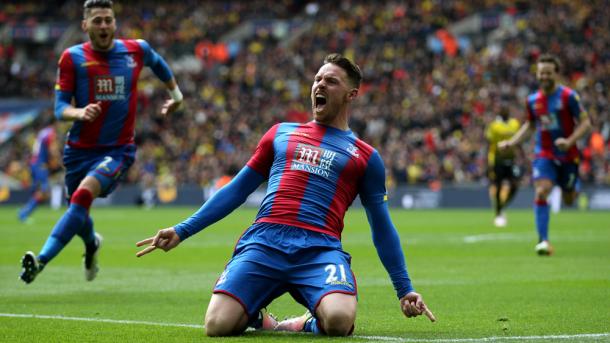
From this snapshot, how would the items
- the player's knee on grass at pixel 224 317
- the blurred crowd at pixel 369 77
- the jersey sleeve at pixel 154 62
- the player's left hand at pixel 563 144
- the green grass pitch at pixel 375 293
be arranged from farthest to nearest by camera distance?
the blurred crowd at pixel 369 77 → the player's left hand at pixel 563 144 → the jersey sleeve at pixel 154 62 → the green grass pitch at pixel 375 293 → the player's knee on grass at pixel 224 317

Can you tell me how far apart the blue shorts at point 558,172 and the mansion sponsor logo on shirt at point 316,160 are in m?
8.08

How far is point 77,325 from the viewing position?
7.35 m

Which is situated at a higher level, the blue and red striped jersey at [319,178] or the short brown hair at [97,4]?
the short brown hair at [97,4]

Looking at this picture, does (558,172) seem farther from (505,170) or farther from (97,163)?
(505,170)

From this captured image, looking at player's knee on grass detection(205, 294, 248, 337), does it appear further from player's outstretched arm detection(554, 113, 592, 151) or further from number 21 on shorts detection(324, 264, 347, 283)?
player's outstretched arm detection(554, 113, 592, 151)

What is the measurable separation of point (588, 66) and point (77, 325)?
3245 centimetres

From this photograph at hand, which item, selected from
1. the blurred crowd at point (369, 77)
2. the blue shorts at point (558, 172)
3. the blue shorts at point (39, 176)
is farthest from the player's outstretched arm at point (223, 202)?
the blurred crowd at point (369, 77)

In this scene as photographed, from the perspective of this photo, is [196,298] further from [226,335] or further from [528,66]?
[528,66]

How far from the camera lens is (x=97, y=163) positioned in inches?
403

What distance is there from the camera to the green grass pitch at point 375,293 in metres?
6.91

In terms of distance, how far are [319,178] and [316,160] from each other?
12 centimetres

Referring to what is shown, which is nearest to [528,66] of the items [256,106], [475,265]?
[256,106]

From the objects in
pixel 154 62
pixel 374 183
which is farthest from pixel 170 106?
pixel 374 183

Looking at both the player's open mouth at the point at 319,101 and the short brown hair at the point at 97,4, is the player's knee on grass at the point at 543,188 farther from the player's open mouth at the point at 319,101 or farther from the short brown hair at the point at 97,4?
the player's open mouth at the point at 319,101
